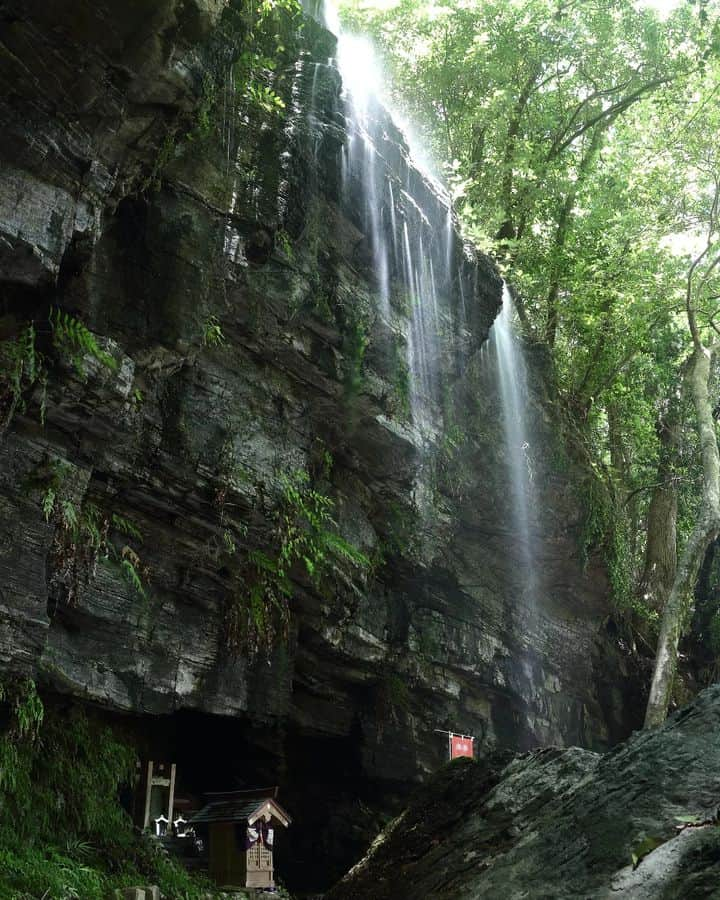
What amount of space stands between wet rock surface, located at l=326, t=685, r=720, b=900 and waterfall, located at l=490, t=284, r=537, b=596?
11242 mm

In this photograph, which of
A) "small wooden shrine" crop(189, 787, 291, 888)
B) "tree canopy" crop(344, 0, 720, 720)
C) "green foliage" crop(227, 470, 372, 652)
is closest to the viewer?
"small wooden shrine" crop(189, 787, 291, 888)

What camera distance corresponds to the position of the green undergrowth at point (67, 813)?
7430mm

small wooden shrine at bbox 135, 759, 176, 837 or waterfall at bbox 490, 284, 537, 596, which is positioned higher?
waterfall at bbox 490, 284, 537, 596

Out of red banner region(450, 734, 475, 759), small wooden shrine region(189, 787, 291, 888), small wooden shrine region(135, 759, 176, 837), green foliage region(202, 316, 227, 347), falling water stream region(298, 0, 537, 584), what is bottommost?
small wooden shrine region(189, 787, 291, 888)

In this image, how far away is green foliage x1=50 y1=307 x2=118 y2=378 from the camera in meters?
7.78

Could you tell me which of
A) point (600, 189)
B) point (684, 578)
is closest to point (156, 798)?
point (684, 578)

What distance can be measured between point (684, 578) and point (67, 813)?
390 inches

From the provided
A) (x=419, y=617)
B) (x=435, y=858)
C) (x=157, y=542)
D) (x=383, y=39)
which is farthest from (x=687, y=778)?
(x=383, y=39)

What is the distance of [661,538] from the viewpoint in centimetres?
1720

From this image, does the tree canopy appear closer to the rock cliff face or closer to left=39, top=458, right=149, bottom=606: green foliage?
the rock cliff face

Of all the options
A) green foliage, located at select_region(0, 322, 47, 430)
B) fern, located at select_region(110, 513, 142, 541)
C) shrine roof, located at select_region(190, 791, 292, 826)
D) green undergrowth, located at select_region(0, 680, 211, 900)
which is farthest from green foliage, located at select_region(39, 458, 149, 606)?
shrine roof, located at select_region(190, 791, 292, 826)

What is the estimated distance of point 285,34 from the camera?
11.0 meters

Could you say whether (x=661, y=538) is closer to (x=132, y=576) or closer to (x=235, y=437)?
(x=235, y=437)

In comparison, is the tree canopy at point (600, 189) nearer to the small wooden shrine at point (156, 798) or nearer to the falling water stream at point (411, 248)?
the falling water stream at point (411, 248)
